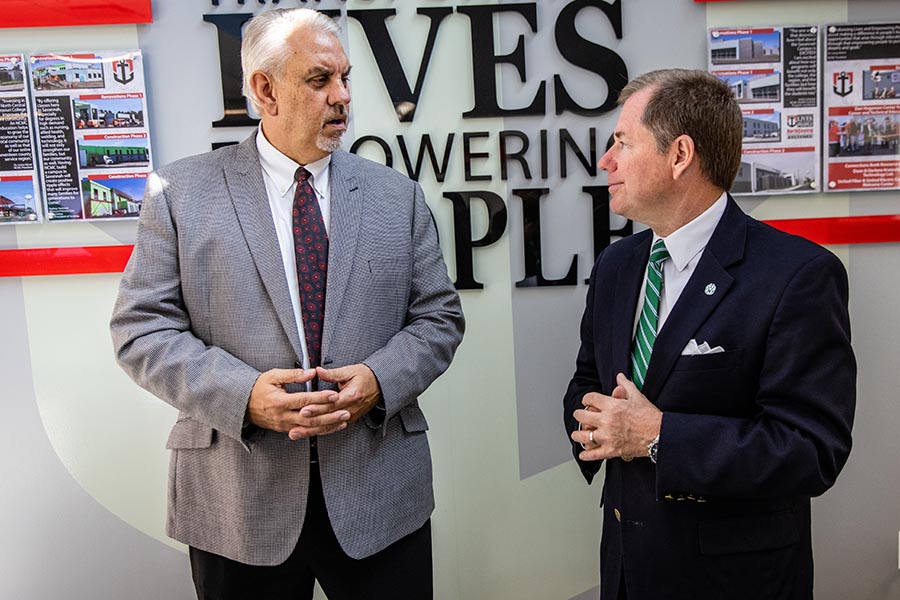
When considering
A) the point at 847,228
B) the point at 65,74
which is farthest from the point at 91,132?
the point at 847,228

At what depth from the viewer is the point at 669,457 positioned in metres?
1.48

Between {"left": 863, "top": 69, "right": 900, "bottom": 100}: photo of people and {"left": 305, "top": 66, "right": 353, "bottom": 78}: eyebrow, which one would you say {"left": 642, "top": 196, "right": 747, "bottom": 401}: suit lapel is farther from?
{"left": 863, "top": 69, "right": 900, "bottom": 100}: photo of people

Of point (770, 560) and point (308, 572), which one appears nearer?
point (770, 560)

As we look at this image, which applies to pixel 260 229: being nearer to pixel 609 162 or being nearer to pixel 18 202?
pixel 609 162

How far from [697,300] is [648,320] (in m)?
0.13

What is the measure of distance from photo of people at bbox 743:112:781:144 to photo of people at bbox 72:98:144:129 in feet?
6.29

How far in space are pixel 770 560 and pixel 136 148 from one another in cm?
210

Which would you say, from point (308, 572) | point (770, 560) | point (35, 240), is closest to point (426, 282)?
point (308, 572)

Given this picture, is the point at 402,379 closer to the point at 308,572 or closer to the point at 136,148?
the point at 308,572

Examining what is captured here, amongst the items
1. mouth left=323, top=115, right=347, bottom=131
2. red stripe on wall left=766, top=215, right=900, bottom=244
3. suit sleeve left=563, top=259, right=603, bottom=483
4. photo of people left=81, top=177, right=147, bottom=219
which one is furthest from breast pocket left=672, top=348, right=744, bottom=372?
photo of people left=81, top=177, right=147, bottom=219

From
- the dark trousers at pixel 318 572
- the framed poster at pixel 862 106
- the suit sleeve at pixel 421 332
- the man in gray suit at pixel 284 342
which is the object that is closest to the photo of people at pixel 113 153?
the man in gray suit at pixel 284 342

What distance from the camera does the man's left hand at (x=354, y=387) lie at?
1672 millimetres

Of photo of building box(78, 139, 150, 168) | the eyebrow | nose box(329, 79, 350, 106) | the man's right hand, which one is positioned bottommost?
the man's right hand

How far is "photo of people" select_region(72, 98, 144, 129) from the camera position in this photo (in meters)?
2.41
